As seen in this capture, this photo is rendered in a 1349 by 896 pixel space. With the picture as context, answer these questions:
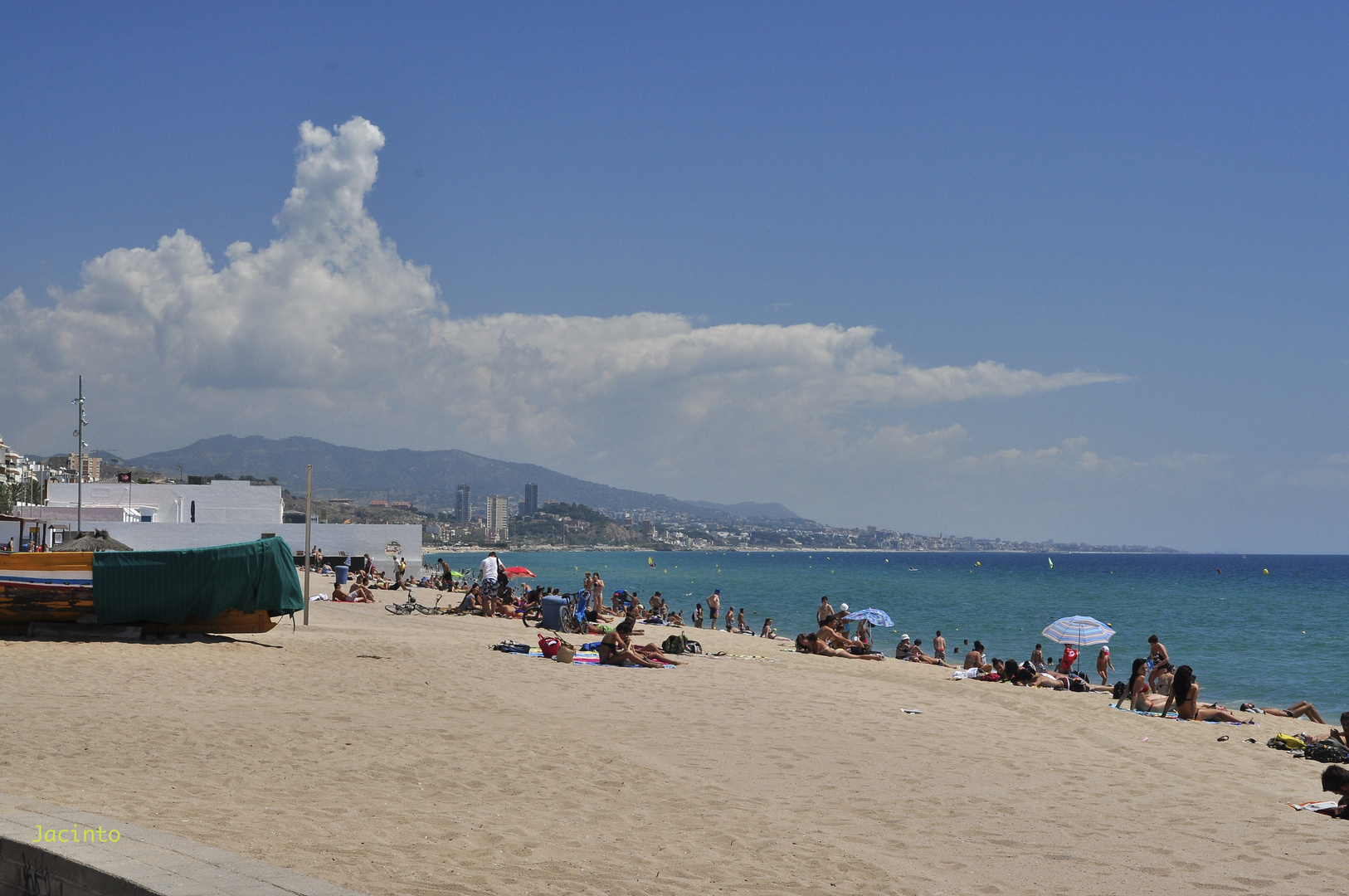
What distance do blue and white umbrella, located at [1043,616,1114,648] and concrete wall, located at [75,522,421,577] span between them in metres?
29.4

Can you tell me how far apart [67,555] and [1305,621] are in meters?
52.5

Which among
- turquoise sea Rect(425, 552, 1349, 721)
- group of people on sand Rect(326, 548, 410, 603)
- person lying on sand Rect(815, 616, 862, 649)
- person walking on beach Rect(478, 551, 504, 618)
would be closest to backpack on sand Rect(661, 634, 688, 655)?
person lying on sand Rect(815, 616, 862, 649)

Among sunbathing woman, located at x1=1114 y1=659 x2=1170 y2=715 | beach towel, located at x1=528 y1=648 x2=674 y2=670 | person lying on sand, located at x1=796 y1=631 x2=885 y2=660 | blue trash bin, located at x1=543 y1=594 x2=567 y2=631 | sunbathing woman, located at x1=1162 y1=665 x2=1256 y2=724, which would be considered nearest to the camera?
sunbathing woman, located at x1=1162 y1=665 x2=1256 y2=724

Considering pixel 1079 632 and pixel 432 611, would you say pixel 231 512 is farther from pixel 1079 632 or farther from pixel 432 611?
pixel 1079 632

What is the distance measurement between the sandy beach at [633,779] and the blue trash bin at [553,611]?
247 inches

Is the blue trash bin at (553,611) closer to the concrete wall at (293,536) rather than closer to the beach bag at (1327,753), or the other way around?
the beach bag at (1327,753)

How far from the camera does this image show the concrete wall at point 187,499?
53.2 meters

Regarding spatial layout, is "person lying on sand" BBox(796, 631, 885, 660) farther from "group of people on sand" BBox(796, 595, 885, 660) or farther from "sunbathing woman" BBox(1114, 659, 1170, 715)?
"sunbathing woman" BBox(1114, 659, 1170, 715)

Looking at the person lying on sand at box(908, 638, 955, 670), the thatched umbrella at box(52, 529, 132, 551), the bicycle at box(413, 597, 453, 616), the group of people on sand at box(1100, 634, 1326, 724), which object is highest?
the thatched umbrella at box(52, 529, 132, 551)

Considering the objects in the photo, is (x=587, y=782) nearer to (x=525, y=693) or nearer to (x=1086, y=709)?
(x=525, y=693)

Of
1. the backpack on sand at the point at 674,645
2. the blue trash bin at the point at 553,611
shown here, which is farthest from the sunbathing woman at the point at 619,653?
the blue trash bin at the point at 553,611

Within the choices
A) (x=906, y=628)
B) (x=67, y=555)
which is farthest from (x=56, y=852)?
(x=906, y=628)

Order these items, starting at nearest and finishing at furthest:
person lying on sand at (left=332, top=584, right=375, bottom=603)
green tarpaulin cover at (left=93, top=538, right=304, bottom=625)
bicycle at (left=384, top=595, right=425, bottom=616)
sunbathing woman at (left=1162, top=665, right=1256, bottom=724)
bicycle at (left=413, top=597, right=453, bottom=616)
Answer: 1. sunbathing woman at (left=1162, top=665, right=1256, bottom=724)
2. green tarpaulin cover at (left=93, top=538, right=304, bottom=625)
3. bicycle at (left=384, top=595, right=425, bottom=616)
4. bicycle at (left=413, top=597, right=453, bottom=616)
5. person lying on sand at (left=332, top=584, right=375, bottom=603)

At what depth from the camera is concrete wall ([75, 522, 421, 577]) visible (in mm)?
44500
